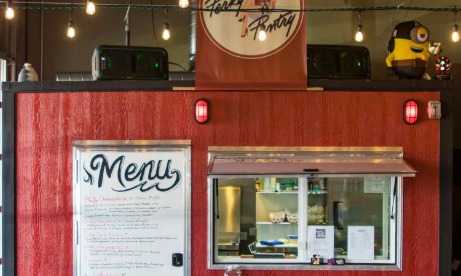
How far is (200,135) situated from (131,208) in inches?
36.1

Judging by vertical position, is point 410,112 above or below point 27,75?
below

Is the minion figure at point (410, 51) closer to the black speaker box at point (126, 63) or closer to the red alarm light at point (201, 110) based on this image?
the red alarm light at point (201, 110)

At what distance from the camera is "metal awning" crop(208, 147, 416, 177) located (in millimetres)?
4250

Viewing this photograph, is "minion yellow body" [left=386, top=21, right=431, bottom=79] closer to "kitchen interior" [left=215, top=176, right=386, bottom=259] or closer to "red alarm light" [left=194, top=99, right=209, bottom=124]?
"kitchen interior" [left=215, top=176, right=386, bottom=259]

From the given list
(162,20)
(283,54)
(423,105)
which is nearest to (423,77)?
(423,105)

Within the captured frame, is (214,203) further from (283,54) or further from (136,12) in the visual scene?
(136,12)

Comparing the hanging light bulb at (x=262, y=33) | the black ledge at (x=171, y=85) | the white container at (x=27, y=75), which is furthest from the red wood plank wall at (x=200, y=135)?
the hanging light bulb at (x=262, y=33)

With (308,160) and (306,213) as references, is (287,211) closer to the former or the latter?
(306,213)

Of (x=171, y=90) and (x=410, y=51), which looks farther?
(x=410, y=51)

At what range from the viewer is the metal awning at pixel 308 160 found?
4.25 meters

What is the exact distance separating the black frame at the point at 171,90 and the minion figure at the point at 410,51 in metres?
0.18

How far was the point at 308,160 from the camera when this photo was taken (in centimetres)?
457

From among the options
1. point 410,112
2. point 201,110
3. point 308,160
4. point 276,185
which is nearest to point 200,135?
point 201,110

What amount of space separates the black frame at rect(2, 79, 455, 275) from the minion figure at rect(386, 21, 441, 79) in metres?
0.18
